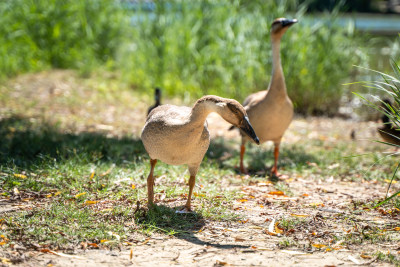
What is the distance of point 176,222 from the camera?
4.23m

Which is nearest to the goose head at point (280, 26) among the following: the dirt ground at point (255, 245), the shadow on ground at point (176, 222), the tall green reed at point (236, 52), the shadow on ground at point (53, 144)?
the tall green reed at point (236, 52)

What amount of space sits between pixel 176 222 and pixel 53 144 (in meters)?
2.80

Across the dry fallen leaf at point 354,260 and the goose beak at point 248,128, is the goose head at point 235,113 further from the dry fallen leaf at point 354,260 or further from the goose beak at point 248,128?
the dry fallen leaf at point 354,260

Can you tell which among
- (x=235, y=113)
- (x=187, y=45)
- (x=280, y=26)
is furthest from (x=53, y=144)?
(x=187, y=45)

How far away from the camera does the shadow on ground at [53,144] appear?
5.83 m

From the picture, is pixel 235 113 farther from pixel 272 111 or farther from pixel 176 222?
pixel 272 111

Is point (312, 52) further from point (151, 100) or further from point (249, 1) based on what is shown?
point (151, 100)

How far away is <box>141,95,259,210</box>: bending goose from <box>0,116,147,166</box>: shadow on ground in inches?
70.4

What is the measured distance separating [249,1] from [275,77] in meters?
4.14

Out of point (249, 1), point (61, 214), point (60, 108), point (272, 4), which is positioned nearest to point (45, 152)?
point (61, 214)

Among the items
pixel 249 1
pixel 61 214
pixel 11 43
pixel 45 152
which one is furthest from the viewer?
pixel 11 43

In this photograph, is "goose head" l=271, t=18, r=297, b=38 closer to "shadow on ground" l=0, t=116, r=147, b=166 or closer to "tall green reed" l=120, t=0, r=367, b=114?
"tall green reed" l=120, t=0, r=367, b=114

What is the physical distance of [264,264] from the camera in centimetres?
344

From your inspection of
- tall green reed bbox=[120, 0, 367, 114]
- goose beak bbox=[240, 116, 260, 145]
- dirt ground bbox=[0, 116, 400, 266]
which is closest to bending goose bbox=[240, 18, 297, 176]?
dirt ground bbox=[0, 116, 400, 266]
